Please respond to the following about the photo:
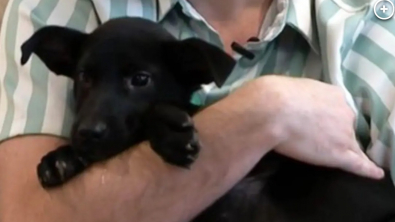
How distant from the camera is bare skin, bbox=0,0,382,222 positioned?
1.35m

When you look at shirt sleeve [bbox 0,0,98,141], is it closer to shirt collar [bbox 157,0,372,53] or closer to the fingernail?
shirt collar [bbox 157,0,372,53]

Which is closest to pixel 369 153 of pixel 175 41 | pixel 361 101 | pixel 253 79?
pixel 361 101

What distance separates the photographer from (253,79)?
1489 mm

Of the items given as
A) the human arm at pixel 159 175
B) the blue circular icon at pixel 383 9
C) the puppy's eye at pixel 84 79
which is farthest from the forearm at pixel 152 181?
the blue circular icon at pixel 383 9

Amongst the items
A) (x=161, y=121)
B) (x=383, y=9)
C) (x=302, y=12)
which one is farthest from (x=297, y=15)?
(x=161, y=121)

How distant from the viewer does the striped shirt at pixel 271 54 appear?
1.47m

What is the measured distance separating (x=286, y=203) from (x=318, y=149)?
100 millimetres

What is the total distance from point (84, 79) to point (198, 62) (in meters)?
0.17

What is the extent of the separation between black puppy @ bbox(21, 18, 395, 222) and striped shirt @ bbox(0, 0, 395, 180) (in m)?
0.06

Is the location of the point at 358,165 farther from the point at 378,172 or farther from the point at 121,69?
the point at 121,69

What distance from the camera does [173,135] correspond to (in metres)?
1.28

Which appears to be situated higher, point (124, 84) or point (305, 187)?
point (124, 84)

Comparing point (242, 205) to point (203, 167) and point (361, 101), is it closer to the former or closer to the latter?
point (203, 167)

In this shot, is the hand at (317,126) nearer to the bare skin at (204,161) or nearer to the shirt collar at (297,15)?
the bare skin at (204,161)
